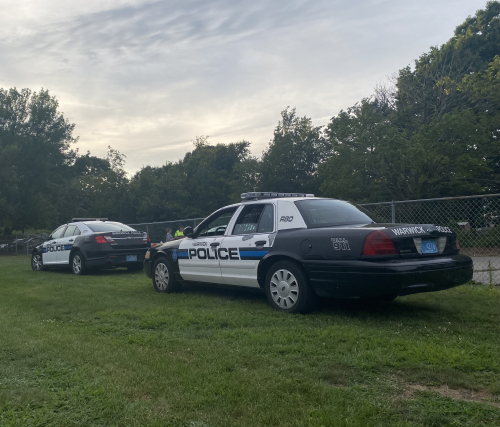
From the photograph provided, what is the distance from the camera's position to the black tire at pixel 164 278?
836 cm

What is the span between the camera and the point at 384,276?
17.4ft

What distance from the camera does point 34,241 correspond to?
2922cm

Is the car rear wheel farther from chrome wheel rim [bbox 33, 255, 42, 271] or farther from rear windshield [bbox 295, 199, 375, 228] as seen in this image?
rear windshield [bbox 295, 199, 375, 228]

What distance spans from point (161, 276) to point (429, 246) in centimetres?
467

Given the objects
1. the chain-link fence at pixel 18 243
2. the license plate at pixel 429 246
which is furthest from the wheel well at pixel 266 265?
the chain-link fence at pixel 18 243

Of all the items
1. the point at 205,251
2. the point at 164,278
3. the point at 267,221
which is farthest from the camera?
the point at 164,278

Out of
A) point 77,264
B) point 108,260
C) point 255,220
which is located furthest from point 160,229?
point 255,220

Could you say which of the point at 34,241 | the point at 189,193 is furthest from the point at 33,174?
the point at 189,193

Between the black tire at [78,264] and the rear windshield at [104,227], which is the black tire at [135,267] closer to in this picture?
the rear windshield at [104,227]

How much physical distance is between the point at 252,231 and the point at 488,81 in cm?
2268

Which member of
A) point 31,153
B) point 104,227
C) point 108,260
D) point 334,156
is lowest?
point 108,260

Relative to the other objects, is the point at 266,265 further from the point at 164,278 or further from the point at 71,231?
the point at 71,231

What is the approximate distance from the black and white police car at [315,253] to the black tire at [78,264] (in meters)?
5.20

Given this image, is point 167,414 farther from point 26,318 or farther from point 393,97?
point 393,97
